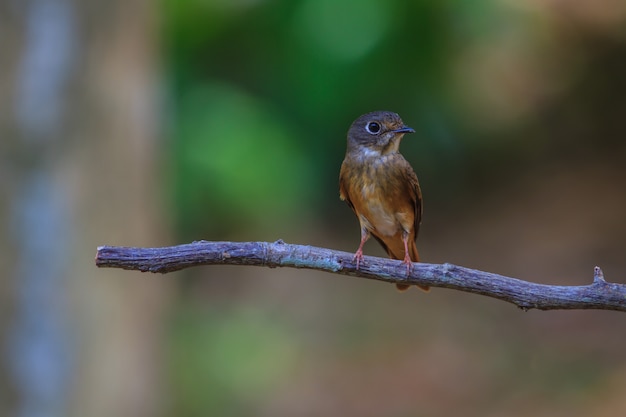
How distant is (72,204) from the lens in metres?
6.32

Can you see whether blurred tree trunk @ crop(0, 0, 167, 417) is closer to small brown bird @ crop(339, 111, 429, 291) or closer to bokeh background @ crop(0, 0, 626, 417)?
bokeh background @ crop(0, 0, 626, 417)

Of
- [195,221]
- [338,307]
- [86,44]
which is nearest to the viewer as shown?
[86,44]

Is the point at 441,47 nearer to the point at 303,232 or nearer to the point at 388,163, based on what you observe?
the point at 303,232

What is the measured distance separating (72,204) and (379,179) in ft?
9.87

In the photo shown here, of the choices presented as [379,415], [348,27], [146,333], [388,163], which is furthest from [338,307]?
[388,163]

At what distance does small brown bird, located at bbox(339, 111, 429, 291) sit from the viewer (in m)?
4.01

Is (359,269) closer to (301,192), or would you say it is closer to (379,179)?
(379,179)

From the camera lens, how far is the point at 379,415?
891 cm

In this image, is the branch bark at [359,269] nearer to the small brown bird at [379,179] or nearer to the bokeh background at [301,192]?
the small brown bird at [379,179]

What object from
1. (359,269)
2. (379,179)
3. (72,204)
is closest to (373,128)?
(379,179)

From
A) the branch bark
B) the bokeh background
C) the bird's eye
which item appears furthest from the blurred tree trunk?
the branch bark

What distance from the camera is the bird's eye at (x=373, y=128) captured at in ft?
13.1

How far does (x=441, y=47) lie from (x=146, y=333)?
22.8ft

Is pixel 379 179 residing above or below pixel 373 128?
below
